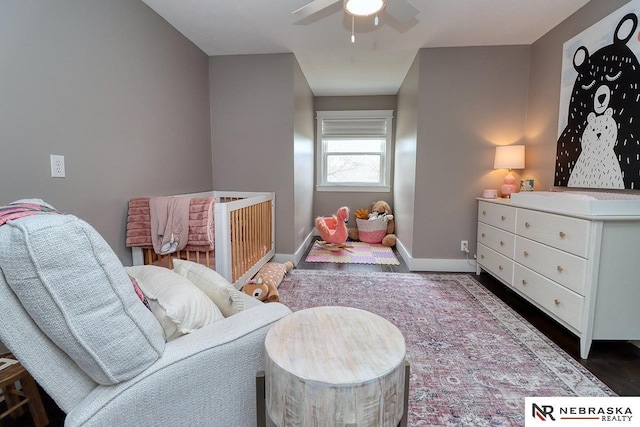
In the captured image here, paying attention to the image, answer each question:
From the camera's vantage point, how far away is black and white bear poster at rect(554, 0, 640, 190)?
6.13ft

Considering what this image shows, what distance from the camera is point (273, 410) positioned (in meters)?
0.80

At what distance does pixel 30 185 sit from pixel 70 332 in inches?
49.4

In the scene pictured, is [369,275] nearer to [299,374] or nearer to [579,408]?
[579,408]

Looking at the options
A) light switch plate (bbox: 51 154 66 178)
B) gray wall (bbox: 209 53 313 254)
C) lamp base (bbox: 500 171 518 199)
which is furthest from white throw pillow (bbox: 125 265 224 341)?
lamp base (bbox: 500 171 518 199)

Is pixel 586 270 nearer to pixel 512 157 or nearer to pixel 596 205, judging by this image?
pixel 596 205

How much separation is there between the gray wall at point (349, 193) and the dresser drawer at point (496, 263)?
7.11ft

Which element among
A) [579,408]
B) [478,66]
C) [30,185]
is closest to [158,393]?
[30,185]

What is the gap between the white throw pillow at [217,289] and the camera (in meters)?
1.12

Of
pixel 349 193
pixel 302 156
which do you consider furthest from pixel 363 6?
pixel 349 193

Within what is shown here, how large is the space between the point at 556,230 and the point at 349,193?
3.40 m

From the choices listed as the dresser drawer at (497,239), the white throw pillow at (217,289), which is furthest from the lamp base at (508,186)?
the white throw pillow at (217,289)

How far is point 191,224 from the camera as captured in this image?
1.97m

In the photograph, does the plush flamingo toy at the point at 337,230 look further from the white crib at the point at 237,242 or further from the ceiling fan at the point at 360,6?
the ceiling fan at the point at 360,6

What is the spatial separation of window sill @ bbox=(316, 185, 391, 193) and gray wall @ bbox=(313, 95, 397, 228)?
37mm
